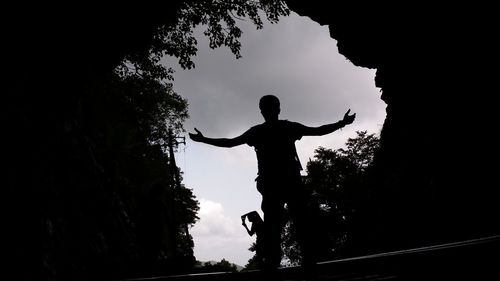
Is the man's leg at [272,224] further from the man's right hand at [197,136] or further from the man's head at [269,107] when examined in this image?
the man's right hand at [197,136]

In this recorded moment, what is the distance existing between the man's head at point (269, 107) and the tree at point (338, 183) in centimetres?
3229

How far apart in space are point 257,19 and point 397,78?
212 inches

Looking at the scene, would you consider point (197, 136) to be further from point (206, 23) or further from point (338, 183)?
point (338, 183)

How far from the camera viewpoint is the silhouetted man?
3.24m

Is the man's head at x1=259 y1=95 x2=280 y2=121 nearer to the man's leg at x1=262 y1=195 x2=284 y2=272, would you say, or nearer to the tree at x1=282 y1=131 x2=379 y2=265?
the man's leg at x1=262 y1=195 x2=284 y2=272

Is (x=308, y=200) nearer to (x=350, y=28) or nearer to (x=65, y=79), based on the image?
(x=65, y=79)

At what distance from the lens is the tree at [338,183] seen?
115 ft

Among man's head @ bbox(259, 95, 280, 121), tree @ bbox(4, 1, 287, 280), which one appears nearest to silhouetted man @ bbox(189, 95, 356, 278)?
man's head @ bbox(259, 95, 280, 121)

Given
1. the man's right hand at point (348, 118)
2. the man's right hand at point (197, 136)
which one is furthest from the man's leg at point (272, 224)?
the man's right hand at point (348, 118)

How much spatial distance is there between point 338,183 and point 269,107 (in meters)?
34.5

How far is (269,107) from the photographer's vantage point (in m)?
3.57

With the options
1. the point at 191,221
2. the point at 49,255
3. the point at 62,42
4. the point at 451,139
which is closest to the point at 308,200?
the point at 49,255

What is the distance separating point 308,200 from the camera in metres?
3.37

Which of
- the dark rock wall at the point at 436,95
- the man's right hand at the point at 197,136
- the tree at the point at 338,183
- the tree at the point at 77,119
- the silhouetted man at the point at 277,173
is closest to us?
the silhouetted man at the point at 277,173
